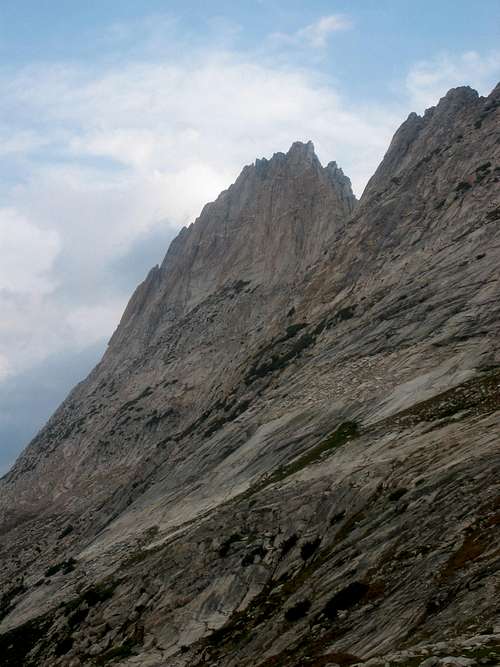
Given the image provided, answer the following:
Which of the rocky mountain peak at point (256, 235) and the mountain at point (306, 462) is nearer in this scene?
the mountain at point (306, 462)

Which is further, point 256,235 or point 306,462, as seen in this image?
point 256,235

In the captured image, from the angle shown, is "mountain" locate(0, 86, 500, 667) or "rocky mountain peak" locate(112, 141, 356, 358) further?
"rocky mountain peak" locate(112, 141, 356, 358)

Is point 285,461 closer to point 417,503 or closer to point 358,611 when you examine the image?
point 417,503

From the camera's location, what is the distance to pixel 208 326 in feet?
357

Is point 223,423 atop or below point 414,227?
below

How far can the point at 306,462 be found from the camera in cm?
4628

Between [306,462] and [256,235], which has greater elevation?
[256,235]

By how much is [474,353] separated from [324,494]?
17.6 m

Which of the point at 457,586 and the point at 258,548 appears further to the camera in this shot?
the point at 258,548

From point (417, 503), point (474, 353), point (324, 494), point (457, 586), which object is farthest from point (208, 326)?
point (457, 586)

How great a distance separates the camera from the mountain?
2727 cm

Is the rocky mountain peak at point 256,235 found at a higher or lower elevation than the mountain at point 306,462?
higher

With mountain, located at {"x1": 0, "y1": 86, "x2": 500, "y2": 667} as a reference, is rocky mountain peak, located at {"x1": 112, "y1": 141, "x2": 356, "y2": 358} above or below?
above

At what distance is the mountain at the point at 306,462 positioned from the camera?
27266 millimetres
